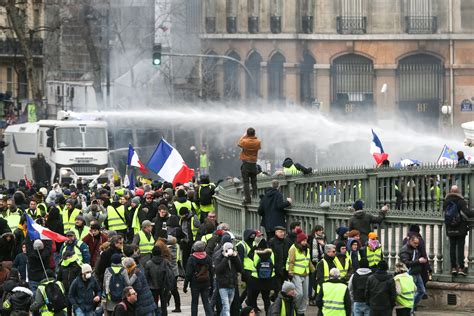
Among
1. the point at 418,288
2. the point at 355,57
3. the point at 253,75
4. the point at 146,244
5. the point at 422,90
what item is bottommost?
the point at 418,288

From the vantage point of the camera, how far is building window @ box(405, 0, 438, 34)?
3125 inches

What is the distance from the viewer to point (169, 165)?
3919 centimetres

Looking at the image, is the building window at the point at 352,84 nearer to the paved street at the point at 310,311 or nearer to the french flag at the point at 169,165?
the french flag at the point at 169,165

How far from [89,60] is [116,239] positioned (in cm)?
6061

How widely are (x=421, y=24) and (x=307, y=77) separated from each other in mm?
5326

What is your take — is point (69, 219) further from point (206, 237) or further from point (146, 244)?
point (206, 237)

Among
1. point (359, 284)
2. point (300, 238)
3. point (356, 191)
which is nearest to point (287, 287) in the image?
point (359, 284)

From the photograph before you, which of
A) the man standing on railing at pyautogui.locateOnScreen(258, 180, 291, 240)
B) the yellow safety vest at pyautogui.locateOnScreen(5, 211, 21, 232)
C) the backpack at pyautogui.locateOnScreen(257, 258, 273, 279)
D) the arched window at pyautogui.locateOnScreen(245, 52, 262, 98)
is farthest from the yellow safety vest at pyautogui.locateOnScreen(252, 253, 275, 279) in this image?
the arched window at pyautogui.locateOnScreen(245, 52, 262, 98)

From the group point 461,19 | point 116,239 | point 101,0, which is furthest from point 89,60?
point 116,239

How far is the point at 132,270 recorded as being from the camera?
83.4 ft

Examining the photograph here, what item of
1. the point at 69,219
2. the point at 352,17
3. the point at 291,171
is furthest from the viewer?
the point at 352,17

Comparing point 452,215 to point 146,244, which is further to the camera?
point 146,244

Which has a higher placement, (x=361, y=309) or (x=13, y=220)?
(x=13, y=220)

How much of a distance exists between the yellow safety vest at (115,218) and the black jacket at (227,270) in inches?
277
